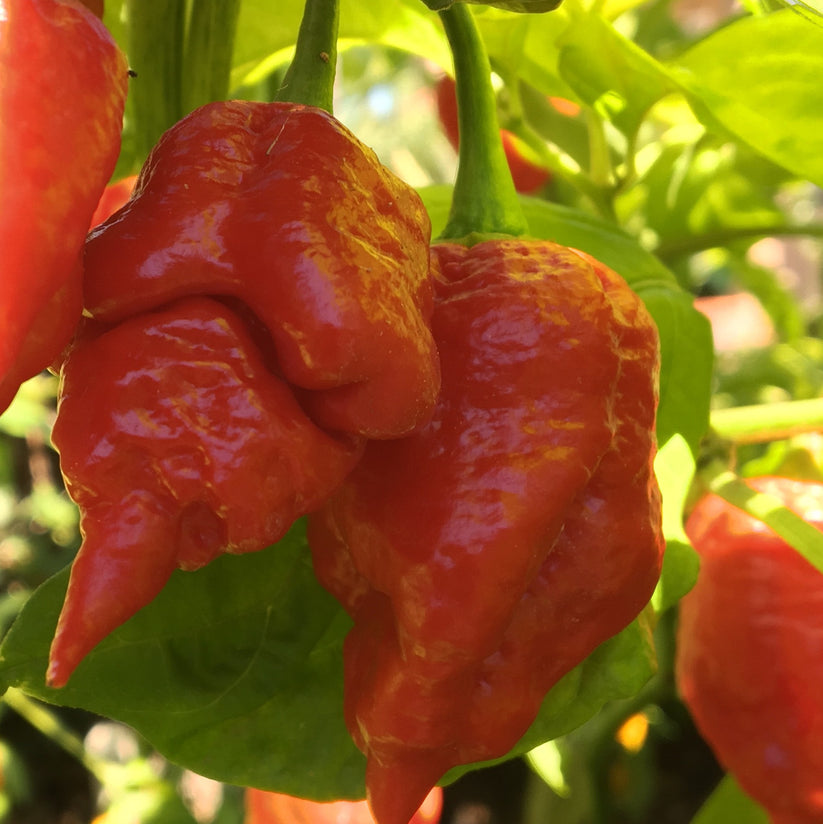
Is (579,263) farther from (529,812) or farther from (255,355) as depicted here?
(529,812)

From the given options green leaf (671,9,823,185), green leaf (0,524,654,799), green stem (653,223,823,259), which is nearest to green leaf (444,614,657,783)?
green leaf (0,524,654,799)

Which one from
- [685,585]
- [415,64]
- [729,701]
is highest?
[685,585]

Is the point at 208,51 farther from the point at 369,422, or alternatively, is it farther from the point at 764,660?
the point at 764,660

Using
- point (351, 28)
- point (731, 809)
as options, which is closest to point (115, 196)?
point (351, 28)

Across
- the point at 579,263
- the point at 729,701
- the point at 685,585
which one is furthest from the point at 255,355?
the point at 729,701

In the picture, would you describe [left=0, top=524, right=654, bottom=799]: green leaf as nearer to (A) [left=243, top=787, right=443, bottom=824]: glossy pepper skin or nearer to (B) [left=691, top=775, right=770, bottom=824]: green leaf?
(A) [left=243, top=787, right=443, bottom=824]: glossy pepper skin

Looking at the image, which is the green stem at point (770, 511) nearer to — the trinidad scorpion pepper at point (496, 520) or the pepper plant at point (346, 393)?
the pepper plant at point (346, 393)

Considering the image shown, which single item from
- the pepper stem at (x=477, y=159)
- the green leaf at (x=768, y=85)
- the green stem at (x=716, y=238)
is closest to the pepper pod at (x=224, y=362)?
the pepper stem at (x=477, y=159)

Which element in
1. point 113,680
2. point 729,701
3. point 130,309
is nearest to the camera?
point 130,309
